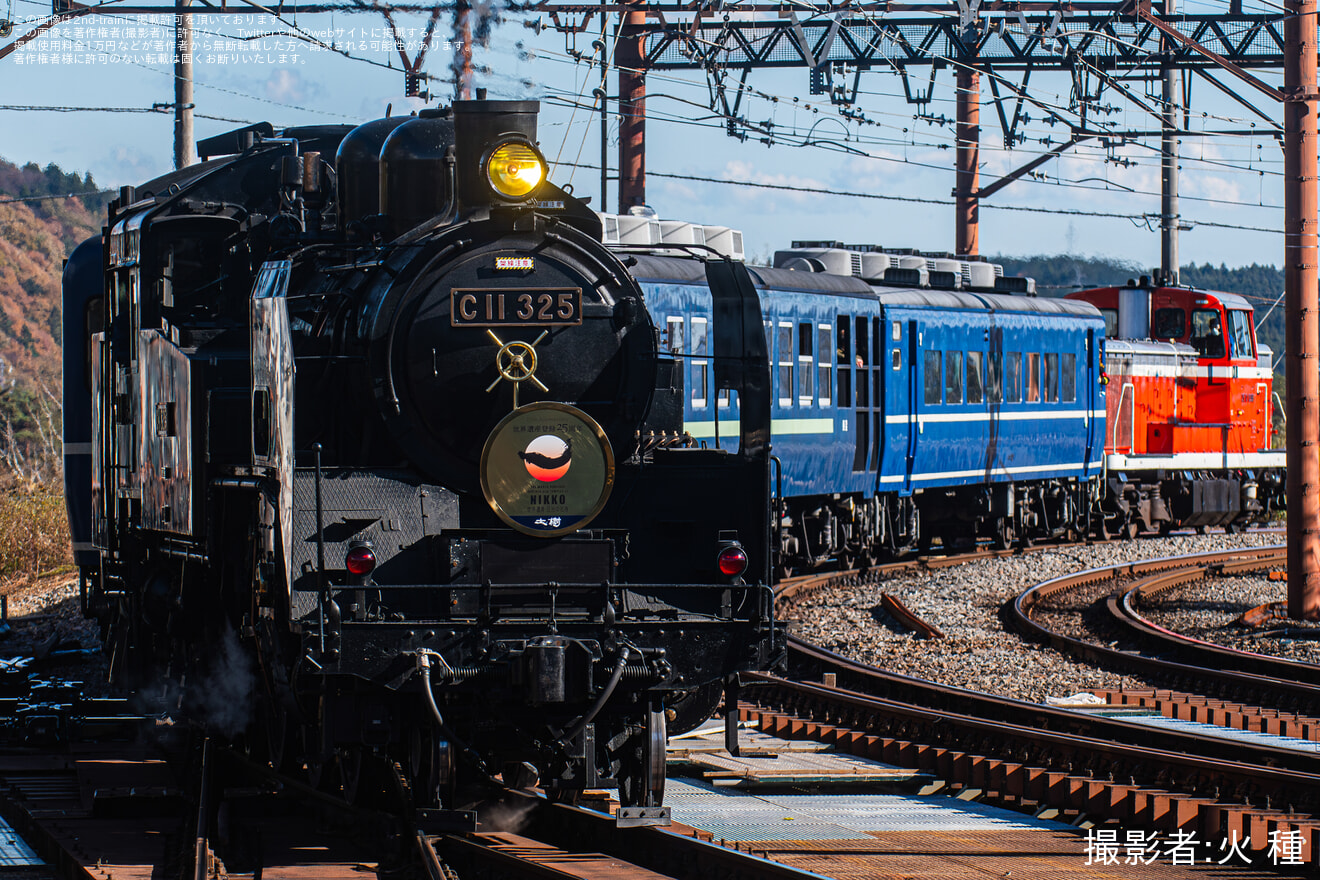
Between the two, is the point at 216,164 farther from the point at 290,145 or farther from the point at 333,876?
the point at 333,876

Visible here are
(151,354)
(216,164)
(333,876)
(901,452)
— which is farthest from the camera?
(901,452)

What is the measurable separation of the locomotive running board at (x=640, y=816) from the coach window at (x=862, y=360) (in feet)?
42.0

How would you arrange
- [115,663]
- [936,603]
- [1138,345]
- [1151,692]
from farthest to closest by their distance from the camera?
[1138,345] → [936,603] → [1151,692] → [115,663]

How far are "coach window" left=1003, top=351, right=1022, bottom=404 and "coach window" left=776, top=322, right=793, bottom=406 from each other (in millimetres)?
6191

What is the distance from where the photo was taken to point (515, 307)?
27.9ft

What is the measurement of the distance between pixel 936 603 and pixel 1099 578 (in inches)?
161

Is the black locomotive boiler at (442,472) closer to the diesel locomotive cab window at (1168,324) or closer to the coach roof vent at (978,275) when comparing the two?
the coach roof vent at (978,275)

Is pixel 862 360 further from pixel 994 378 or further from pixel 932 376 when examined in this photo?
pixel 994 378

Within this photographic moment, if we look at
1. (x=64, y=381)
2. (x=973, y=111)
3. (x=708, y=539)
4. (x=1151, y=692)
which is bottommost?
(x=1151, y=692)

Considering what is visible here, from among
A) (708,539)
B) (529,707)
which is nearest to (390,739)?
(529,707)

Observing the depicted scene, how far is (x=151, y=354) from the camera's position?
9.70 m

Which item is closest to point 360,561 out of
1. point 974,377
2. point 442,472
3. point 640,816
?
point 442,472

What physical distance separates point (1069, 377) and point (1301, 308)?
864cm

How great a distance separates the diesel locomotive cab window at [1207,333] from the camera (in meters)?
28.9
